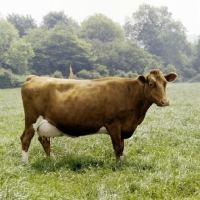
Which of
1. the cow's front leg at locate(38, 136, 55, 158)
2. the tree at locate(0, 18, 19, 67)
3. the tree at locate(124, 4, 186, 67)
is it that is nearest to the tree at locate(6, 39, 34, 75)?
the tree at locate(0, 18, 19, 67)

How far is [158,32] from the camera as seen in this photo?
97500 mm

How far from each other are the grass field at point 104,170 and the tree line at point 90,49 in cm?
4556

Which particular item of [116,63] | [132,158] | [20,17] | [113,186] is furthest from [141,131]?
[20,17]

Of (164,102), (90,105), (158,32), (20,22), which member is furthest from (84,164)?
(158,32)

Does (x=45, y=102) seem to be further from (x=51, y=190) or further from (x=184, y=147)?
(x=184, y=147)

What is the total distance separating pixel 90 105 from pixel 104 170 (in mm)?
1418

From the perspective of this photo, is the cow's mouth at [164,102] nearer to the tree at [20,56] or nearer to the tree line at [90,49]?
the tree line at [90,49]

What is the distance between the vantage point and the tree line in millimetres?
59412

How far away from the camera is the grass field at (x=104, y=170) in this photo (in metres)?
4.76

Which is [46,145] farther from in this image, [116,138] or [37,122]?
[116,138]

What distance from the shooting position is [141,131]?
31.6ft

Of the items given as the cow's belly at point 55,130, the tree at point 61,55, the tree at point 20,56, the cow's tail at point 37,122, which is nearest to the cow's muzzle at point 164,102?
the cow's belly at point 55,130

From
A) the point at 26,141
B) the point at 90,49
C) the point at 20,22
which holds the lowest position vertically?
the point at 26,141

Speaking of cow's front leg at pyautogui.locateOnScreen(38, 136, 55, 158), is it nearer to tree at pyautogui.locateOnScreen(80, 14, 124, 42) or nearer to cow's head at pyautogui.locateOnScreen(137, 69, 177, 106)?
cow's head at pyautogui.locateOnScreen(137, 69, 177, 106)
